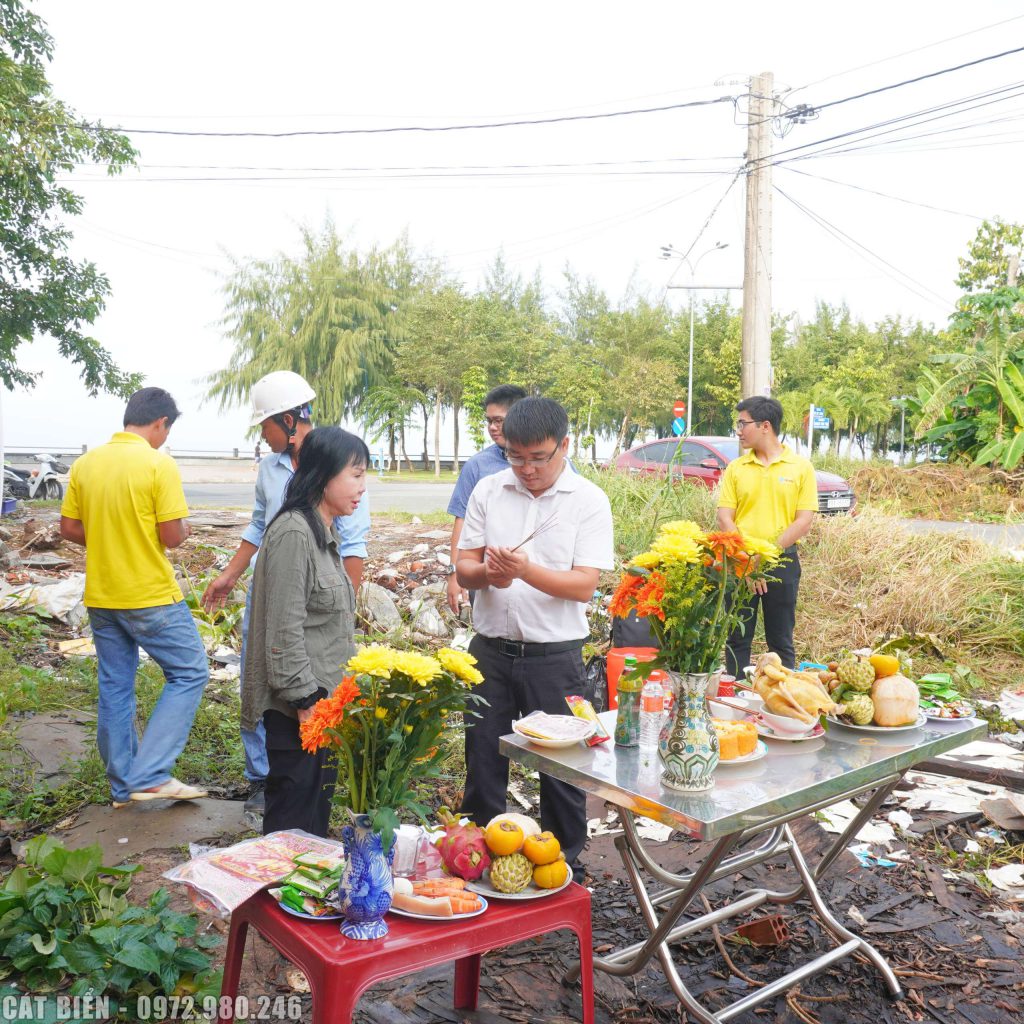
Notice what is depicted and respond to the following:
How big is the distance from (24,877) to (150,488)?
1.68m

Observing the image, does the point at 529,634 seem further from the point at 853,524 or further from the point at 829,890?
the point at 853,524

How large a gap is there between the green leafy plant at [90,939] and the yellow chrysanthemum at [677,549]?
1930mm

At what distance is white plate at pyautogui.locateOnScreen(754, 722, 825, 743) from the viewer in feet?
9.08

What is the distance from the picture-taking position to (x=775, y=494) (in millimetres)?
5562

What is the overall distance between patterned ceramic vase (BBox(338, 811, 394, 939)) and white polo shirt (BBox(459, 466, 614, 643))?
4.67 ft

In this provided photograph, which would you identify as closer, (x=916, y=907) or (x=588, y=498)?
(x=588, y=498)

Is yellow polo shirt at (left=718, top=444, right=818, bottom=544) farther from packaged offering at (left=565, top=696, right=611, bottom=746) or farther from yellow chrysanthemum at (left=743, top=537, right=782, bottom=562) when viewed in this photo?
yellow chrysanthemum at (left=743, top=537, right=782, bottom=562)

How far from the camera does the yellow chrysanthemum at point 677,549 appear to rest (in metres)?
2.36

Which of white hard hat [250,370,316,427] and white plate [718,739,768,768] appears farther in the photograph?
white hard hat [250,370,316,427]

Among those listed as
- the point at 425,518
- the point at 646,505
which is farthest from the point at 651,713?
the point at 425,518

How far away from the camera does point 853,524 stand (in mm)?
9102

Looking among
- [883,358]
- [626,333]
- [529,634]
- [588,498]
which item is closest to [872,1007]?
[529,634]

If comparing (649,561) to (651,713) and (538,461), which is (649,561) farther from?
(538,461)

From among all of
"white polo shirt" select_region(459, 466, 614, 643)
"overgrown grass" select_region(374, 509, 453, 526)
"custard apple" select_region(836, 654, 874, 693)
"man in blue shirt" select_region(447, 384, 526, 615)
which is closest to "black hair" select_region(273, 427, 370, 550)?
"white polo shirt" select_region(459, 466, 614, 643)
